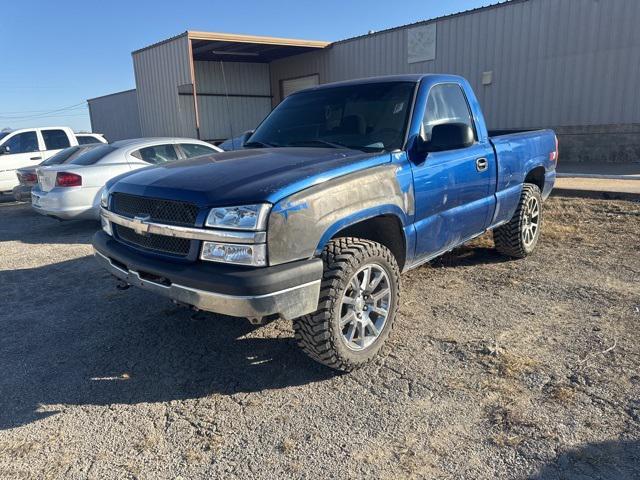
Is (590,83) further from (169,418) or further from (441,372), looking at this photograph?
(169,418)

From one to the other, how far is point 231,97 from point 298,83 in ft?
10.4

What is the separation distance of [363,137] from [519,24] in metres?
12.9

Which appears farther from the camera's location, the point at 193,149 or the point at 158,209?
the point at 193,149

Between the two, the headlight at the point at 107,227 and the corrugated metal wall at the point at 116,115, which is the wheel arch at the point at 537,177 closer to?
the headlight at the point at 107,227

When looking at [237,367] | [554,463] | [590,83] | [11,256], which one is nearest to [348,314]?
[237,367]

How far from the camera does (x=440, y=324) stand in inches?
158

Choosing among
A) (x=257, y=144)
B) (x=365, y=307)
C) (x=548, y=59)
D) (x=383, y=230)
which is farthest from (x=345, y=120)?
(x=548, y=59)

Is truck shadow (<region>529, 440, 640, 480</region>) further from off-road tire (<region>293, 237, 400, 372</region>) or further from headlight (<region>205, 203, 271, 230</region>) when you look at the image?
headlight (<region>205, 203, 271, 230</region>)

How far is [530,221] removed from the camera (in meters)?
5.76

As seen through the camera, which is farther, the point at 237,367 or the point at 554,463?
the point at 237,367

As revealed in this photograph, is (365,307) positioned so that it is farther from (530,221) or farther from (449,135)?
(530,221)

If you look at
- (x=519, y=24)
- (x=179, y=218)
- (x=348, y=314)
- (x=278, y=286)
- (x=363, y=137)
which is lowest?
(x=348, y=314)

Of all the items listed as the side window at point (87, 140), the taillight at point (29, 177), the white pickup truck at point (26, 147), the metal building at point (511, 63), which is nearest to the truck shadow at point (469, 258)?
the taillight at point (29, 177)

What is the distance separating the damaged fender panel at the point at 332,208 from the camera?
9.04 ft
